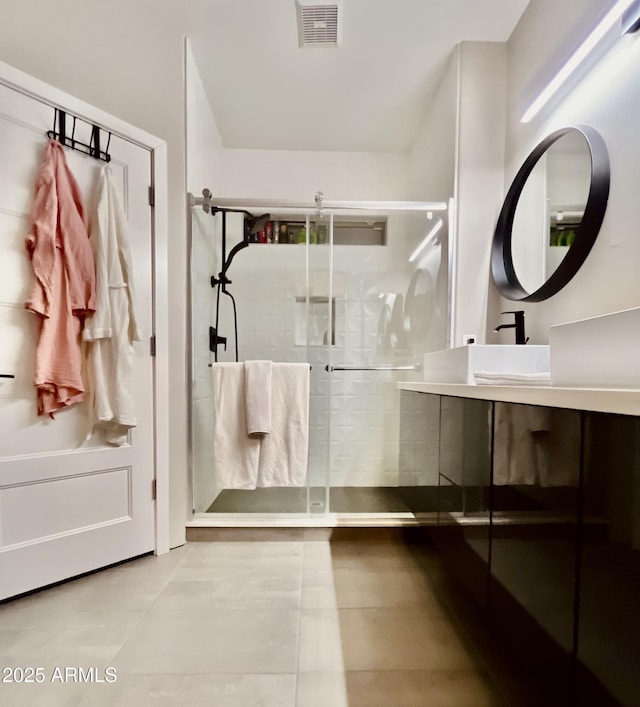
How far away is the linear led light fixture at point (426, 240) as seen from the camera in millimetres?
2057

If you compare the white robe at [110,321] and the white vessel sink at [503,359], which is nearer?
the white vessel sink at [503,359]

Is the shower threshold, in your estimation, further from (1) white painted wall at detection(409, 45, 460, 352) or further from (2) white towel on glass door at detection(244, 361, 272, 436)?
(1) white painted wall at detection(409, 45, 460, 352)

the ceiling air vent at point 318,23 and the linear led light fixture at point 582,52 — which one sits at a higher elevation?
the ceiling air vent at point 318,23

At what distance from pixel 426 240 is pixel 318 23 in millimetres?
1200

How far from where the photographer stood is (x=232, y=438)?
1808mm

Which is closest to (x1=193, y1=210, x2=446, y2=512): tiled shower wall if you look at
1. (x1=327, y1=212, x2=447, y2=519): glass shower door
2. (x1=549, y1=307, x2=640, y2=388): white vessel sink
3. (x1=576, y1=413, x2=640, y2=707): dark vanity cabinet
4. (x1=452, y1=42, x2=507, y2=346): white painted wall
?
(x1=327, y1=212, x2=447, y2=519): glass shower door

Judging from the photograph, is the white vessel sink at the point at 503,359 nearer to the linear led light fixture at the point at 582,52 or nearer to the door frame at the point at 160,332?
the linear led light fixture at the point at 582,52

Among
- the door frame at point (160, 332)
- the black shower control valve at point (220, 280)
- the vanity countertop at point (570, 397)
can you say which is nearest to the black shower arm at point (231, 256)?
the black shower control valve at point (220, 280)

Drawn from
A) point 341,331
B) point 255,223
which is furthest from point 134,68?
point 341,331

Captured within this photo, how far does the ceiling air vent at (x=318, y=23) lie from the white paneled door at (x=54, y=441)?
3.16 feet

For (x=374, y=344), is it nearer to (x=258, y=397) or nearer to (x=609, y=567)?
(x=258, y=397)

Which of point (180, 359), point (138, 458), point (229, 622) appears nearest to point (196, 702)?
point (229, 622)

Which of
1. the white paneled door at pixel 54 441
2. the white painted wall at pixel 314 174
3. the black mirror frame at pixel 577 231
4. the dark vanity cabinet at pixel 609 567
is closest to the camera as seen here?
the dark vanity cabinet at pixel 609 567

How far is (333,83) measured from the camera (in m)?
2.13
